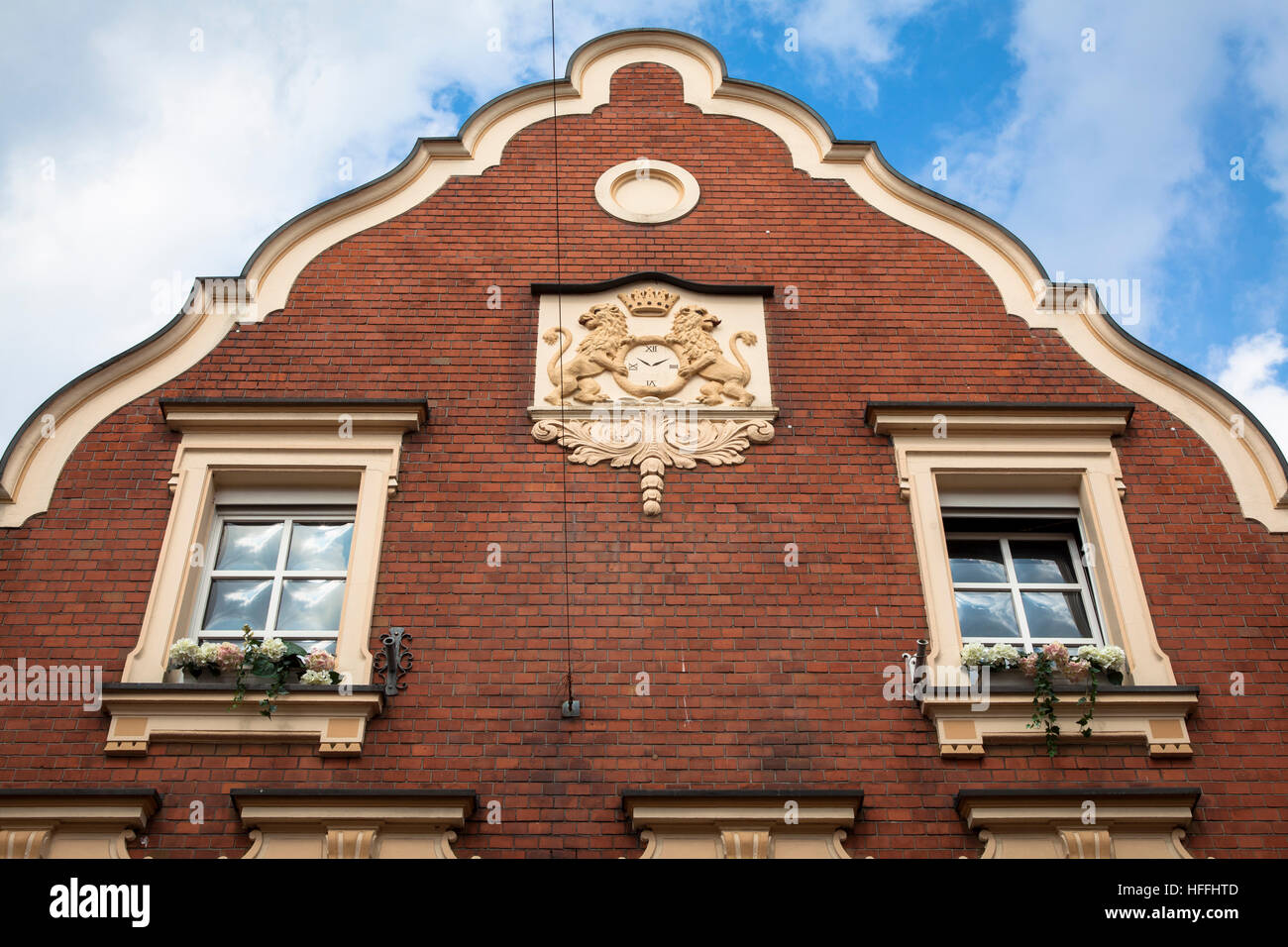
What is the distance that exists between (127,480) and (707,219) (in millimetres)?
5048

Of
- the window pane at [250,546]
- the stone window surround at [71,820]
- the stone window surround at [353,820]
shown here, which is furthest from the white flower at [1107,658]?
the stone window surround at [71,820]

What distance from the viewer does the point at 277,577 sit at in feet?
29.8

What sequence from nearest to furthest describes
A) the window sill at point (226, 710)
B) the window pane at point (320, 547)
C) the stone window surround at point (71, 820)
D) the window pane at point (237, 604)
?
the stone window surround at point (71, 820)
the window sill at point (226, 710)
the window pane at point (237, 604)
the window pane at point (320, 547)

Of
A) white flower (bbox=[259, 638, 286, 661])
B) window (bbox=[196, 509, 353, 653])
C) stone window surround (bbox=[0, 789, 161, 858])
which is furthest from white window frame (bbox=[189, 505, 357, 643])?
stone window surround (bbox=[0, 789, 161, 858])

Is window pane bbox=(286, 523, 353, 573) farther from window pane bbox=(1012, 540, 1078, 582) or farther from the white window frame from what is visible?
window pane bbox=(1012, 540, 1078, 582)

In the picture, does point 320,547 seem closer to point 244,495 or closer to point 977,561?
point 244,495

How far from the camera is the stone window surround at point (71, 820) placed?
7465 millimetres

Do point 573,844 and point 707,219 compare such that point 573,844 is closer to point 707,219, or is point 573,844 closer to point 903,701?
point 903,701

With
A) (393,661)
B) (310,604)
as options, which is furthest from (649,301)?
(393,661)

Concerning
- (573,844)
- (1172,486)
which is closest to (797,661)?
(573,844)

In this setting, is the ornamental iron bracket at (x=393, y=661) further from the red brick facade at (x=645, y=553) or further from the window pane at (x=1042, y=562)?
the window pane at (x=1042, y=562)

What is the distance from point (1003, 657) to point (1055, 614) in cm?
99

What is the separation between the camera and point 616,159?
453 inches

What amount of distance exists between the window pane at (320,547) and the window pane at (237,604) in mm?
274
